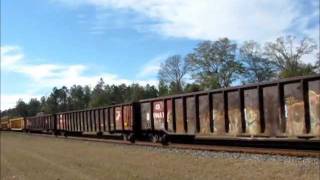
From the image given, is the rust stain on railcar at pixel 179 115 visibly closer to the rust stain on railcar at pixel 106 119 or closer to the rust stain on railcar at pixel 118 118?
the rust stain on railcar at pixel 118 118

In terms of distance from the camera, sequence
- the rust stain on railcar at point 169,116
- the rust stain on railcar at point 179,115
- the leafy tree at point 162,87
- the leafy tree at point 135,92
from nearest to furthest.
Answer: the rust stain on railcar at point 179,115, the rust stain on railcar at point 169,116, the leafy tree at point 162,87, the leafy tree at point 135,92

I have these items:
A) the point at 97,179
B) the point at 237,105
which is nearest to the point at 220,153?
the point at 237,105

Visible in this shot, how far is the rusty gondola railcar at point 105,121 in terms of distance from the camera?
3183 cm

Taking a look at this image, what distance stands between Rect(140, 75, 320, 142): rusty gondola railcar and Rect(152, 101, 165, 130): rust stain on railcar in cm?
34

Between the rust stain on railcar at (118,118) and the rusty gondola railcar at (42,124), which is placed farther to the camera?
the rusty gondola railcar at (42,124)

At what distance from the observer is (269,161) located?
15930 millimetres

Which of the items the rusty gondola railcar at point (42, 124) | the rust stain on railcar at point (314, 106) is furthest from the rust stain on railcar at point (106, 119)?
the rust stain on railcar at point (314, 106)

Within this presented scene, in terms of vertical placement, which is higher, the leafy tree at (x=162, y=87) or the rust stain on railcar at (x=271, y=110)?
the leafy tree at (x=162, y=87)

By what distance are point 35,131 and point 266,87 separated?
58.4 m

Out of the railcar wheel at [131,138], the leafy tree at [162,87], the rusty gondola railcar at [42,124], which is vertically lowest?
the railcar wheel at [131,138]

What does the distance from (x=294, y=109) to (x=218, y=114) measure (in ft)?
15.7

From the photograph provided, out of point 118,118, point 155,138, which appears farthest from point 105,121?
point 155,138

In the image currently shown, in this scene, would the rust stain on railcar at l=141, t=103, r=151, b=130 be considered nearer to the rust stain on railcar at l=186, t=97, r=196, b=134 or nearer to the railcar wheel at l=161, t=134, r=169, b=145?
the railcar wheel at l=161, t=134, r=169, b=145

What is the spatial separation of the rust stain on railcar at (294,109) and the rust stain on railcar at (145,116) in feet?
40.7
